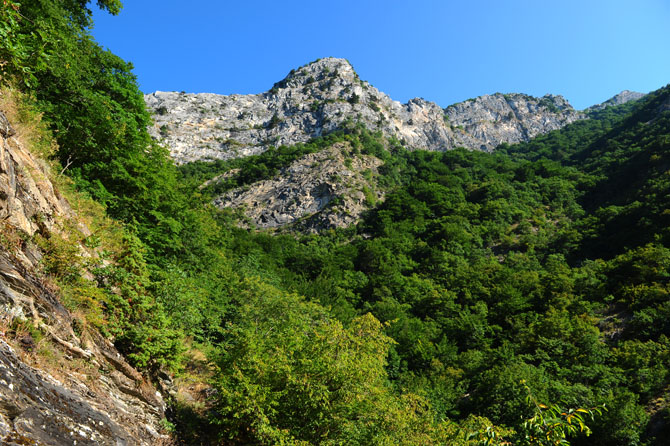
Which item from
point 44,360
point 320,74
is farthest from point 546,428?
point 320,74

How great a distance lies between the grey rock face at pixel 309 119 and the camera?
9606cm

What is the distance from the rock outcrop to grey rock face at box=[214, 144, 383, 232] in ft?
192

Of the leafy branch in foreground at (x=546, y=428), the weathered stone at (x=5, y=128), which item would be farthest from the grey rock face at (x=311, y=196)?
the leafy branch in foreground at (x=546, y=428)

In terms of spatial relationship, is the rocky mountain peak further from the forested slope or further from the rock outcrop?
the rock outcrop

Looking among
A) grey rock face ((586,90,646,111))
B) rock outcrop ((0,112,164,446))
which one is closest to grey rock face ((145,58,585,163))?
grey rock face ((586,90,646,111))

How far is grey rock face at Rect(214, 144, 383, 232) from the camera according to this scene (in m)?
68.5

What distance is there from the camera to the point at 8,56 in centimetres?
484

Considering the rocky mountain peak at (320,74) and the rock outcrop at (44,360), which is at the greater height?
the rocky mountain peak at (320,74)

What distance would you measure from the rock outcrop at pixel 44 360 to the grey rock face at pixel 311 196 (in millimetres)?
58663

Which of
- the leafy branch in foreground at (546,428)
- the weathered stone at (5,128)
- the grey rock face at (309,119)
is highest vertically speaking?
the grey rock face at (309,119)

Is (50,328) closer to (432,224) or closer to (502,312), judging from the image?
(502,312)

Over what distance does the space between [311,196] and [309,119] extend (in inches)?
1490

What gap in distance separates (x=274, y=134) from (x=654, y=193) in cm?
8195

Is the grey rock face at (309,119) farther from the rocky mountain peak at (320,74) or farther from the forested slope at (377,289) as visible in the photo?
the forested slope at (377,289)
